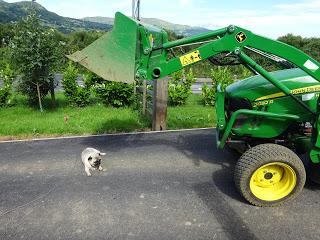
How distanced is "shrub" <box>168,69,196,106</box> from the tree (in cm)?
387

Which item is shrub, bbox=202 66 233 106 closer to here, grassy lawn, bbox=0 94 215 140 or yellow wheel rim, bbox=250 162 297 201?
grassy lawn, bbox=0 94 215 140

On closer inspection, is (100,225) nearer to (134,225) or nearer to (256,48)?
(134,225)

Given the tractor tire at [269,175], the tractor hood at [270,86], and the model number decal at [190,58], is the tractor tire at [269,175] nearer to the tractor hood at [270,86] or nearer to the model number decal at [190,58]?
the tractor hood at [270,86]

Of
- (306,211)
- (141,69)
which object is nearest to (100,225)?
(141,69)

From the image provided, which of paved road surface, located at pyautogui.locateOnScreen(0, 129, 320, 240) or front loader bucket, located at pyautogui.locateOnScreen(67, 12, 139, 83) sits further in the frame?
front loader bucket, located at pyautogui.locateOnScreen(67, 12, 139, 83)

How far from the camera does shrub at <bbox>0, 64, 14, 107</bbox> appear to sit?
36.4ft

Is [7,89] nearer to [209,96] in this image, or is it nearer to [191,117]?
[191,117]

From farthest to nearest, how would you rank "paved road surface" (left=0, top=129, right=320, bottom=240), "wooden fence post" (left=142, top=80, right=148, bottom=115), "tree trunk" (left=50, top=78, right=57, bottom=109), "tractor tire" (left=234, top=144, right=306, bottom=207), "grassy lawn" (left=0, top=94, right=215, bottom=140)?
"tree trunk" (left=50, top=78, right=57, bottom=109)
"wooden fence post" (left=142, top=80, right=148, bottom=115)
"grassy lawn" (left=0, top=94, right=215, bottom=140)
"tractor tire" (left=234, top=144, right=306, bottom=207)
"paved road surface" (left=0, top=129, right=320, bottom=240)

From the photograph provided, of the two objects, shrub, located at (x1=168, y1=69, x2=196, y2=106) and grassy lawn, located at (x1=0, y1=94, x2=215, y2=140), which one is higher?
shrub, located at (x1=168, y1=69, x2=196, y2=106)

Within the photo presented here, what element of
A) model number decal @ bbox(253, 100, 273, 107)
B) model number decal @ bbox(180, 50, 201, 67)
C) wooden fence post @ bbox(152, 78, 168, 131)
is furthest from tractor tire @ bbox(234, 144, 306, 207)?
wooden fence post @ bbox(152, 78, 168, 131)

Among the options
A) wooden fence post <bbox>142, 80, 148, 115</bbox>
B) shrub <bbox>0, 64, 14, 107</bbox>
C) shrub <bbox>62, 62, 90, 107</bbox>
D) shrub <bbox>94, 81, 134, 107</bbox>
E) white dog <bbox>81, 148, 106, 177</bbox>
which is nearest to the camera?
white dog <bbox>81, 148, 106, 177</bbox>

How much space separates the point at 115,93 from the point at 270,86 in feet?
22.1

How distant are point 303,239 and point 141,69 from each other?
284 cm

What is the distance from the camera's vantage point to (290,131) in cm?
531
